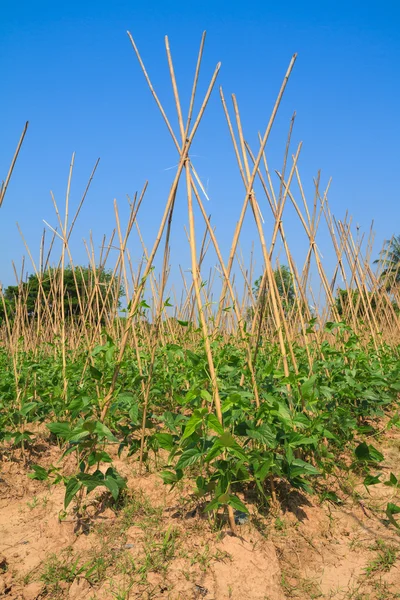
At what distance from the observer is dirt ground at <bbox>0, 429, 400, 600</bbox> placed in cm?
183

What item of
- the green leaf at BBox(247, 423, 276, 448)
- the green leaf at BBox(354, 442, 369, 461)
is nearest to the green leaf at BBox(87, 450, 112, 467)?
the green leaf at BBox(247, 423, 276, 448)

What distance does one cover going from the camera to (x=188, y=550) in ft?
6.54

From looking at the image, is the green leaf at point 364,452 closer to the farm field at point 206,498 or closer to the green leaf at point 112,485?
the farm field at point 206,498

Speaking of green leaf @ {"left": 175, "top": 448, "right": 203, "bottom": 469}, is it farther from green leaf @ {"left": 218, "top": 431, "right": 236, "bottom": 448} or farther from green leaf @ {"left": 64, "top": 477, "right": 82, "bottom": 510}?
green leaf @ {"left": 64, "top": 477, "right": 82, "bottom": 510}

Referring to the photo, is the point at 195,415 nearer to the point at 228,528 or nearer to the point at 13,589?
the point at 228,528

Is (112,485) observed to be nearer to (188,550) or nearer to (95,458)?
(95,458)

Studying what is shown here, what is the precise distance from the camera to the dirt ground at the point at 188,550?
1829 mm

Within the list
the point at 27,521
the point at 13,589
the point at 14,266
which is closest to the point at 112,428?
the point at 27,521

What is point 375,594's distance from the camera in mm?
1844

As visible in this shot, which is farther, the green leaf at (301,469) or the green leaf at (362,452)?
the green leaf at (362,452)

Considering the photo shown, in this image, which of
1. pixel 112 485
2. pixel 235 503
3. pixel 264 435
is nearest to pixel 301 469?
pixel 264 435

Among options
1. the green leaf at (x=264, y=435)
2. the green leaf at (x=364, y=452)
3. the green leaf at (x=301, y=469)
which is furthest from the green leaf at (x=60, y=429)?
the green leaf at (x=364, y=452)

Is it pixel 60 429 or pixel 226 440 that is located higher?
pixel 60 429

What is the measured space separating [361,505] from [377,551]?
0.37 m
